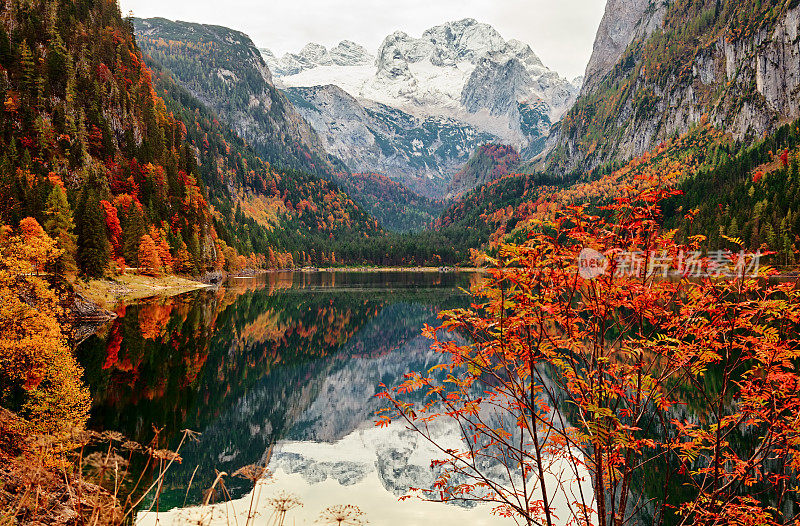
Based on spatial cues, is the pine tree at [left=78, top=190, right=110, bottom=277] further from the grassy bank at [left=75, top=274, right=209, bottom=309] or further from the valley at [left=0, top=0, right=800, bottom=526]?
the grassy bank at [left=75, top=274, right=209, bottom=309]

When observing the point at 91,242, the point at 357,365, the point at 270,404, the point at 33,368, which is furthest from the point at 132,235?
the point at 33,368

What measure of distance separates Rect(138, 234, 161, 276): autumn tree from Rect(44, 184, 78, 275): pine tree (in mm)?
18039

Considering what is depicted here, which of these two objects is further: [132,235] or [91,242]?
[132,235]

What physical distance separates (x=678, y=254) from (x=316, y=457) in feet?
59.8

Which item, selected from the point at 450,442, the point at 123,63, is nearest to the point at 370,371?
the point at 450,442

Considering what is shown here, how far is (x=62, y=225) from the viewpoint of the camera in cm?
5809

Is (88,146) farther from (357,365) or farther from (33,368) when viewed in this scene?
(33,368)

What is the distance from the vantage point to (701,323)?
8258mm

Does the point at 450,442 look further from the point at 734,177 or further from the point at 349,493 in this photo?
the point at 734,177

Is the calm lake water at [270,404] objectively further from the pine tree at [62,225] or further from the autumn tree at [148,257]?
the autumn tree at [148,257]

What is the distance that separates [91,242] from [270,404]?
48.3 meters

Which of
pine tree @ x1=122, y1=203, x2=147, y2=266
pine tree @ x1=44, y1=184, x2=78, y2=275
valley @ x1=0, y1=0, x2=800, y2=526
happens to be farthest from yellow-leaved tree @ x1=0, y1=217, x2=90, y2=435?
pine tree @ x1=122, y1=203, x2=147, y2=266

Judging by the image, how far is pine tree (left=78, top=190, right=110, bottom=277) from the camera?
60469 mm

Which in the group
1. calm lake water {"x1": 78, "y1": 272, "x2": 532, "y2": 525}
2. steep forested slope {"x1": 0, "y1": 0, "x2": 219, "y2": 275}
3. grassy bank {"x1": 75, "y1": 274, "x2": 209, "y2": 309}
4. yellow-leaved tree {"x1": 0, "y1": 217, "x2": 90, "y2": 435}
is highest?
steep forested slope {"x1": 0, "y1": 0, "x2": 219, "y2": 275}
